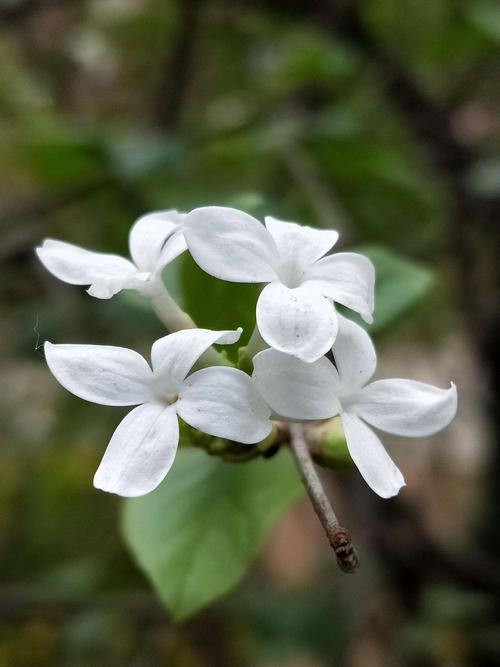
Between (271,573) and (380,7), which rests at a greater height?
(380,7)

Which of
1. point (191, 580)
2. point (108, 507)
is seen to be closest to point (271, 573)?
point (108, 507)

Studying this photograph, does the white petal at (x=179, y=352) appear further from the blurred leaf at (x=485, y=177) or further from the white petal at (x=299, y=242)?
the blurred leaf at (x=485, y=177)

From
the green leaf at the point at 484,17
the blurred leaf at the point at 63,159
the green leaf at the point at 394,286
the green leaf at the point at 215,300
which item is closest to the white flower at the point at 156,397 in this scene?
the green leaf at the point at 215,300

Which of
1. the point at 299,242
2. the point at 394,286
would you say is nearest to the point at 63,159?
the point at 394,286

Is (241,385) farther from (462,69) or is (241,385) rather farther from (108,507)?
(462,69)

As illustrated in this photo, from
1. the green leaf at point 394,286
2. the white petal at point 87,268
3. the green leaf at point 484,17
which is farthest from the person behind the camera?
the green leaf at point 484,17

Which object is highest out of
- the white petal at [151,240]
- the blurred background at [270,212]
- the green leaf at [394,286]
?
the white petal at [151,240]
